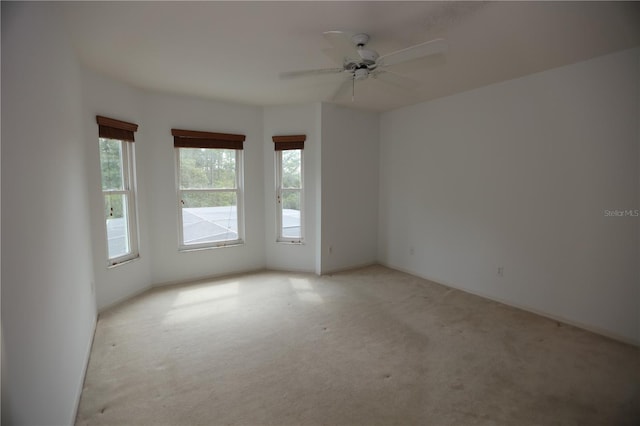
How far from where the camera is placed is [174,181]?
13.6 feet

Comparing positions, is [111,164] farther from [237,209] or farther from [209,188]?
[237,209]

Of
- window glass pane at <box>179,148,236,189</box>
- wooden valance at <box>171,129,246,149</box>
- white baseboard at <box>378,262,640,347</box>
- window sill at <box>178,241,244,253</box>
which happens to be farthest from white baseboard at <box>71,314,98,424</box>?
white baseboard at <box>378,262,640,347</box>

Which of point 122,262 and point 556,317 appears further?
point 122,262

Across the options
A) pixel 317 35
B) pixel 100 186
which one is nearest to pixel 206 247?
pixel 100 186

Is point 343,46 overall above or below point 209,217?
above

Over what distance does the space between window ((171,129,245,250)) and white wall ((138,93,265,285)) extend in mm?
105

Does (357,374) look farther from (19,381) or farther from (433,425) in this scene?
(19,381)

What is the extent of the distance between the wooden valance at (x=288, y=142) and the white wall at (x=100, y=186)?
5.64 feet

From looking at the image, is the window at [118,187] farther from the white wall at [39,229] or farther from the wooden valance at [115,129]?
the white wall at [39,229]

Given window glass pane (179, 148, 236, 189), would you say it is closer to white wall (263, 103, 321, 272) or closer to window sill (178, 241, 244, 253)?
white wall (263, 103, 321, 272)

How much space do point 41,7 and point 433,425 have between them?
3.25m

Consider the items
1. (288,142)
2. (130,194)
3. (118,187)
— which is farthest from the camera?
(288,142)

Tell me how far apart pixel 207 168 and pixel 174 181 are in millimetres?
486

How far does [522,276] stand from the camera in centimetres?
343
